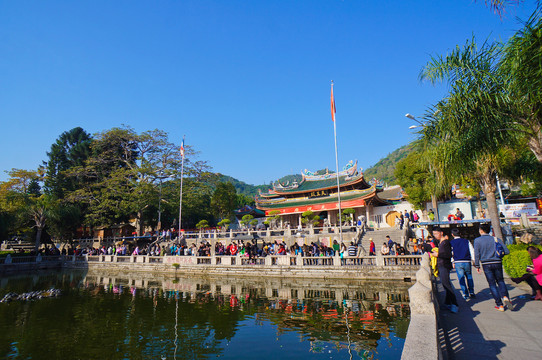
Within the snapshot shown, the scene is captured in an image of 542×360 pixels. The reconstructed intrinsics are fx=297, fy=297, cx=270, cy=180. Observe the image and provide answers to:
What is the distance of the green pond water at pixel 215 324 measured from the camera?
6418 mm

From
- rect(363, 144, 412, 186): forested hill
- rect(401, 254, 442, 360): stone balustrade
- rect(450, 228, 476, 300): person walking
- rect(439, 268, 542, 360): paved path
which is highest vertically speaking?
rect(363, 144, 412, 186): forested hill

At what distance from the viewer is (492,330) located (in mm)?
4594

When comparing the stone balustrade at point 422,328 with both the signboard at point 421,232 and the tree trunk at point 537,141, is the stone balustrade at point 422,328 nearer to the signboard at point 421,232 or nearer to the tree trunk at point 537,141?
the tree trunk at point 537,141

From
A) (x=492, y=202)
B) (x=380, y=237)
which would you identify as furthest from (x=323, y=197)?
(x=492, y=202)

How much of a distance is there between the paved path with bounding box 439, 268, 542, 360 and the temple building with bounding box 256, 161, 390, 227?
25.6m

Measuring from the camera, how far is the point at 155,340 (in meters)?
7.21

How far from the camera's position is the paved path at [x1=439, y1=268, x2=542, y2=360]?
151 inches

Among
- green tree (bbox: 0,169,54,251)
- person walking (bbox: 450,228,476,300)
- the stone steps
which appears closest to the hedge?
person walking (bbox: 450,228,476,300)

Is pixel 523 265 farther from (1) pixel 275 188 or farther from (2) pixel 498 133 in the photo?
(1) pixel 275 188

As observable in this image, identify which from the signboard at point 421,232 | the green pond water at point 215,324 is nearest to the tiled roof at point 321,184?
the signboard at point 421,232

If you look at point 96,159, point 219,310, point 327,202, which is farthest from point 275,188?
point 219,310

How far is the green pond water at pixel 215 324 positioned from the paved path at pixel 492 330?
1438 mm

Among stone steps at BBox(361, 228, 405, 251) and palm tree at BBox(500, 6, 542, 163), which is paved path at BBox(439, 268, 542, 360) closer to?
palm tree at BBox(500, 6, 542, 163)

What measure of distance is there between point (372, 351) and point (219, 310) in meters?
5.59
